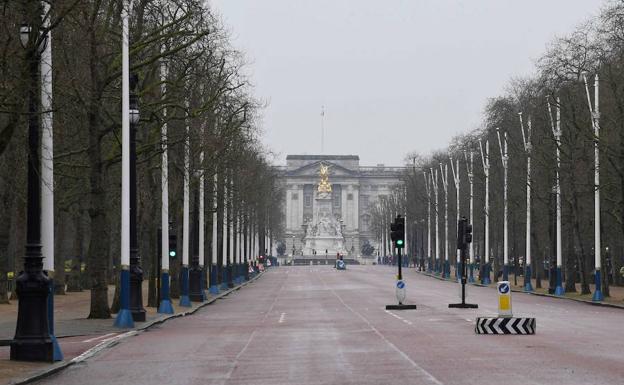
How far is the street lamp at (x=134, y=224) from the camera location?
1575 inches

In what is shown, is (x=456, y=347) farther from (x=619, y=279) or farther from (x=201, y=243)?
(x=619, y=279)

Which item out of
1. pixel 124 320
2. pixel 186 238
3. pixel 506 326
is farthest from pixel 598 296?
pixel 506 326

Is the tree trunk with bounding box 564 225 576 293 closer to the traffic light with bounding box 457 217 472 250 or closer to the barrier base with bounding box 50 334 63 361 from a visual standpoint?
the traffic light with bounding box 457 217 472 250

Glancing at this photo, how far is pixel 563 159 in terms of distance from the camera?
232 ft

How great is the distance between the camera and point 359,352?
2683 cm

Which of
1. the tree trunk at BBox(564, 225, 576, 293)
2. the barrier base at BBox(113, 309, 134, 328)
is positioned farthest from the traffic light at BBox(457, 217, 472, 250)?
the barrier base at BBox(113, 309, 134, 328)

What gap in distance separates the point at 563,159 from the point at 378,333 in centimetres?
3871

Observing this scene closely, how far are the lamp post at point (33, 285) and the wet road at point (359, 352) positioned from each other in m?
0.89

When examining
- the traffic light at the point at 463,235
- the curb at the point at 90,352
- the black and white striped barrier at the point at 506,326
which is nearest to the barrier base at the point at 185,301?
the curb at the point at 90,352

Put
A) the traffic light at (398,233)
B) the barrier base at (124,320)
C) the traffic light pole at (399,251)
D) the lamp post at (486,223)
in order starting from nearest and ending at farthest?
the barrier base at (124,320) < the traffic light pole at (399,251) < the traffic light at (398,233) < the lamp post at (486,223)

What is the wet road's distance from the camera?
2103 cm

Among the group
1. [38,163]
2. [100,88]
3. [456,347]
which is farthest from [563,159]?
[38,163]

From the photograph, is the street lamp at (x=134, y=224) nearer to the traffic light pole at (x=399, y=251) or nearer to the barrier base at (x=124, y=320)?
the barrier base at (x=124, y=320)

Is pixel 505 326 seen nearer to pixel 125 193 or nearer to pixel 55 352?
pixel 125 193
